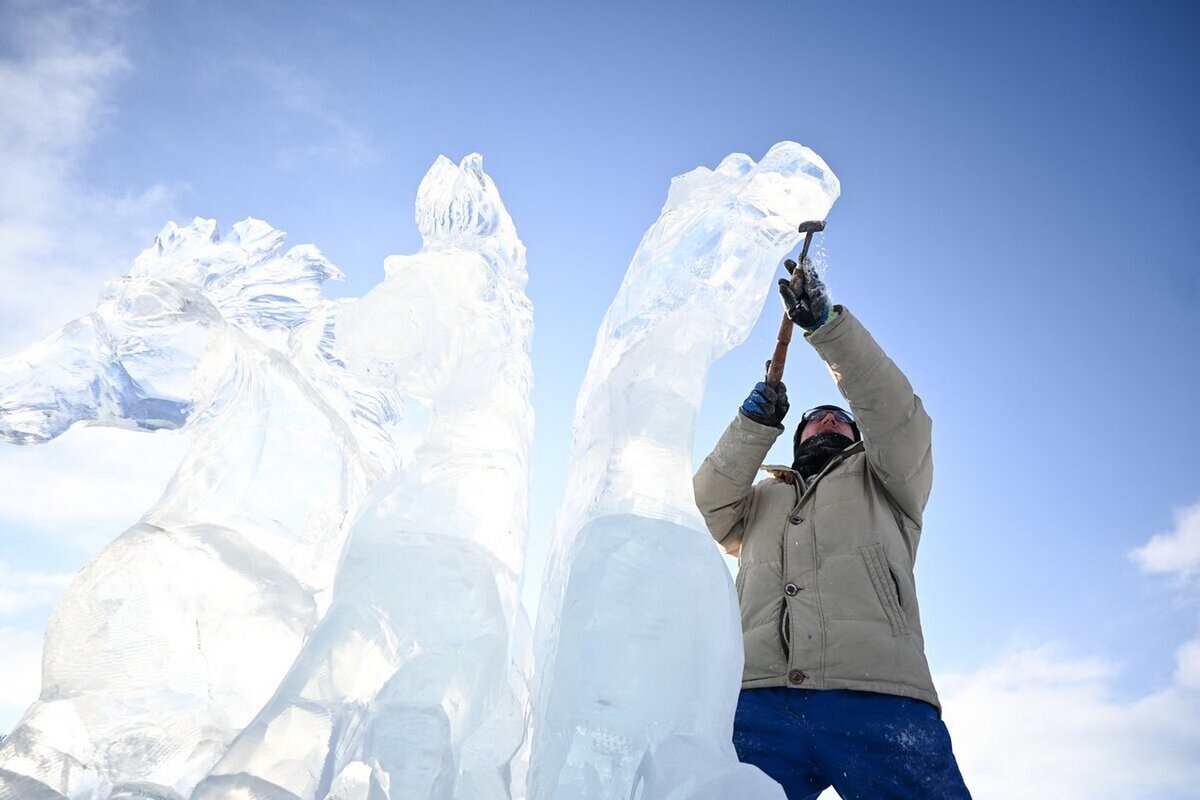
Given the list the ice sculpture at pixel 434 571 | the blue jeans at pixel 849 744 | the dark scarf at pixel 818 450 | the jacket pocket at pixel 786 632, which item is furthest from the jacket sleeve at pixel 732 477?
the ice sculpture at pixel 434 571

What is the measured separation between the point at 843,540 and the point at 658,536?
1850 millimetres

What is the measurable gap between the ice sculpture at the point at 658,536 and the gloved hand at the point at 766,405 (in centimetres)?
109

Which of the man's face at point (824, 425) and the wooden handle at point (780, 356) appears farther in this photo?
the man's face at point (824, 425)

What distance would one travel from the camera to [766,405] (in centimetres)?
379

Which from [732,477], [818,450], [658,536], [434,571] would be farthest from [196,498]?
[818,450]

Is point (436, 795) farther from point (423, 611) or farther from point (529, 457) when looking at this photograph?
point (529, 457)

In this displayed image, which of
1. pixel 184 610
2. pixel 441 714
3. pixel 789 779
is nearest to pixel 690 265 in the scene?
pixel 441 714

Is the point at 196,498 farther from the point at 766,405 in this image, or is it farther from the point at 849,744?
the point at 849,744

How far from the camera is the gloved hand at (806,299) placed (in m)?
3.45

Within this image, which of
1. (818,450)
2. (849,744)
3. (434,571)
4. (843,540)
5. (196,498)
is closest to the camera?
(434,571)

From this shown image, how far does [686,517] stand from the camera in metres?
2.20

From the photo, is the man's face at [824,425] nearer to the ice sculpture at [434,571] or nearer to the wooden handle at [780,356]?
the wooden handle at [780,356]

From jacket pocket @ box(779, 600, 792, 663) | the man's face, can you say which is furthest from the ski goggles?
jacket pocket @ box(779, 600, 792, 663)

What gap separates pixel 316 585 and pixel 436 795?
3.47 ft
